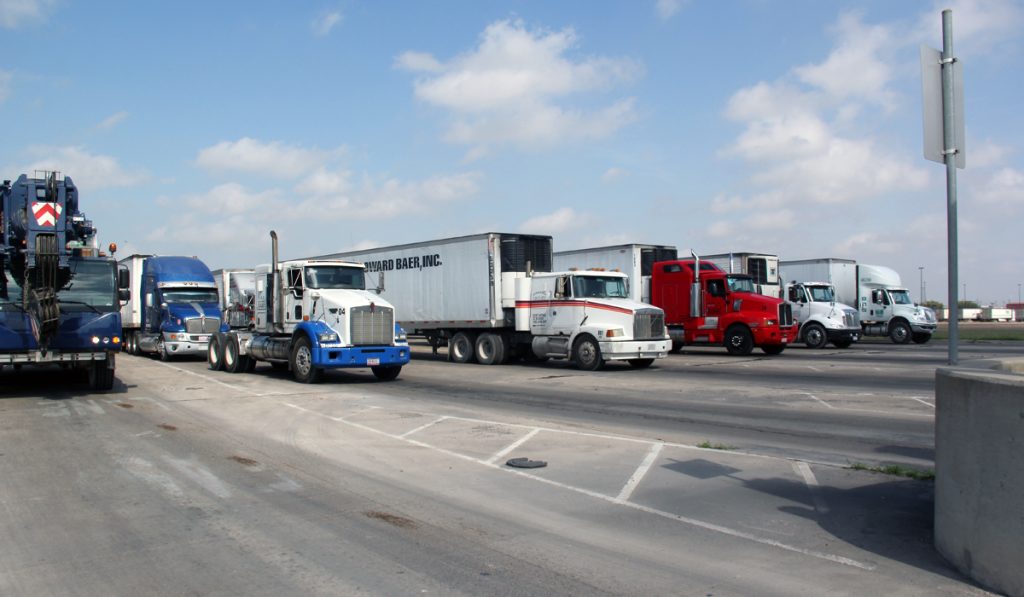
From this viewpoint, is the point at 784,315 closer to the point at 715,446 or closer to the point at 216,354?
the point at 715,446

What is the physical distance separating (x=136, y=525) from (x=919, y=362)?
2098 centimetres

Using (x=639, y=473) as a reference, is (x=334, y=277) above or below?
above

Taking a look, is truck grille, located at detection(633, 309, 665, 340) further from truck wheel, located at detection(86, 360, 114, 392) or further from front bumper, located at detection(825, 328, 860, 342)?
truck wheel, located at detection(86, 360, 114, 392)

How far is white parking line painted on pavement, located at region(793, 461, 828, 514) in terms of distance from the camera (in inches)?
258

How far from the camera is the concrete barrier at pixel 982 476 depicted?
4344mm

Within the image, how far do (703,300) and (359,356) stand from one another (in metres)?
13.5

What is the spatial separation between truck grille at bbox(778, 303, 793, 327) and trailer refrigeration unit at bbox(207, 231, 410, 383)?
13.3 metres

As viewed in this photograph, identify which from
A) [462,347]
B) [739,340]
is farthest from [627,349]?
[739,340]

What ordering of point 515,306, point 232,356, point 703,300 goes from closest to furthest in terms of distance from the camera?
point 232,356, point 515,306, point 703,300

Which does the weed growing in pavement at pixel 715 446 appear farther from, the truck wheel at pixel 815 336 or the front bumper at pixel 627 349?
the truck wheel at pixel 815 336

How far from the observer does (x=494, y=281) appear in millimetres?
21547

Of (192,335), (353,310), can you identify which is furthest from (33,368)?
(353,310)

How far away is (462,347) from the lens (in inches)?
917

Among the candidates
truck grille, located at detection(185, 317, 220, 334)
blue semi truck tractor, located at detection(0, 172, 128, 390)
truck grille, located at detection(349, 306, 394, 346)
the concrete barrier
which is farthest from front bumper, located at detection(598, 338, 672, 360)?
the concrete barrier
